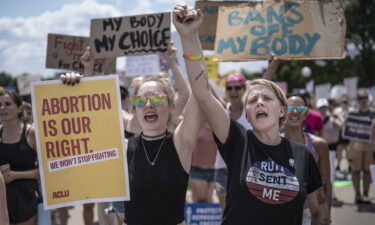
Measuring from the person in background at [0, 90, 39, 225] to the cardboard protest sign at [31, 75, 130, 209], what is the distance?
4.65ft

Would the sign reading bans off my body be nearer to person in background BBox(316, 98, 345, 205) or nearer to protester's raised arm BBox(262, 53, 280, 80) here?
protester's raised arm BBox(262, 53, 280, 80)

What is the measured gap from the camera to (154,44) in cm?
464

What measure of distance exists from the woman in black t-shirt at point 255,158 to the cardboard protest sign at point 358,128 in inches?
259

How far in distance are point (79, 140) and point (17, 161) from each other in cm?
158

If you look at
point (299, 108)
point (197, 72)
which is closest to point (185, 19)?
point (197, 72)

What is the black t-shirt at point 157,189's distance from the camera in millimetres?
2588

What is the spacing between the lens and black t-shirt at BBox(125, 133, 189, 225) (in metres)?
2.59

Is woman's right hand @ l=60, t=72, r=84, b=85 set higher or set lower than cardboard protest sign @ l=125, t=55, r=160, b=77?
lower

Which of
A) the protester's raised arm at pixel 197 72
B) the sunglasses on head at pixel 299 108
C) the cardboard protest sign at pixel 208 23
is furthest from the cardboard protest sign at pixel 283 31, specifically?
the protester's raised arm at pixel 197 72

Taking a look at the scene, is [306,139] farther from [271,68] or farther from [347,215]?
[347,215]

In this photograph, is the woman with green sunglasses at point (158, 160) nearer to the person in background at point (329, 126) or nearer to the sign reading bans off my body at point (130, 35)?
the sign reading bans off my body at point (130, 35)

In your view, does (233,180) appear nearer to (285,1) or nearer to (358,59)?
(285,1)

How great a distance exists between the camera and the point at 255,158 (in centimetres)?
247

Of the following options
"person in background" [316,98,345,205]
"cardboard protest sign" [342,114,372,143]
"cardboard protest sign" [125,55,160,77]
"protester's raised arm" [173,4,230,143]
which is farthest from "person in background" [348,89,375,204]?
"protester's raised arm" [173,4,230,143]
